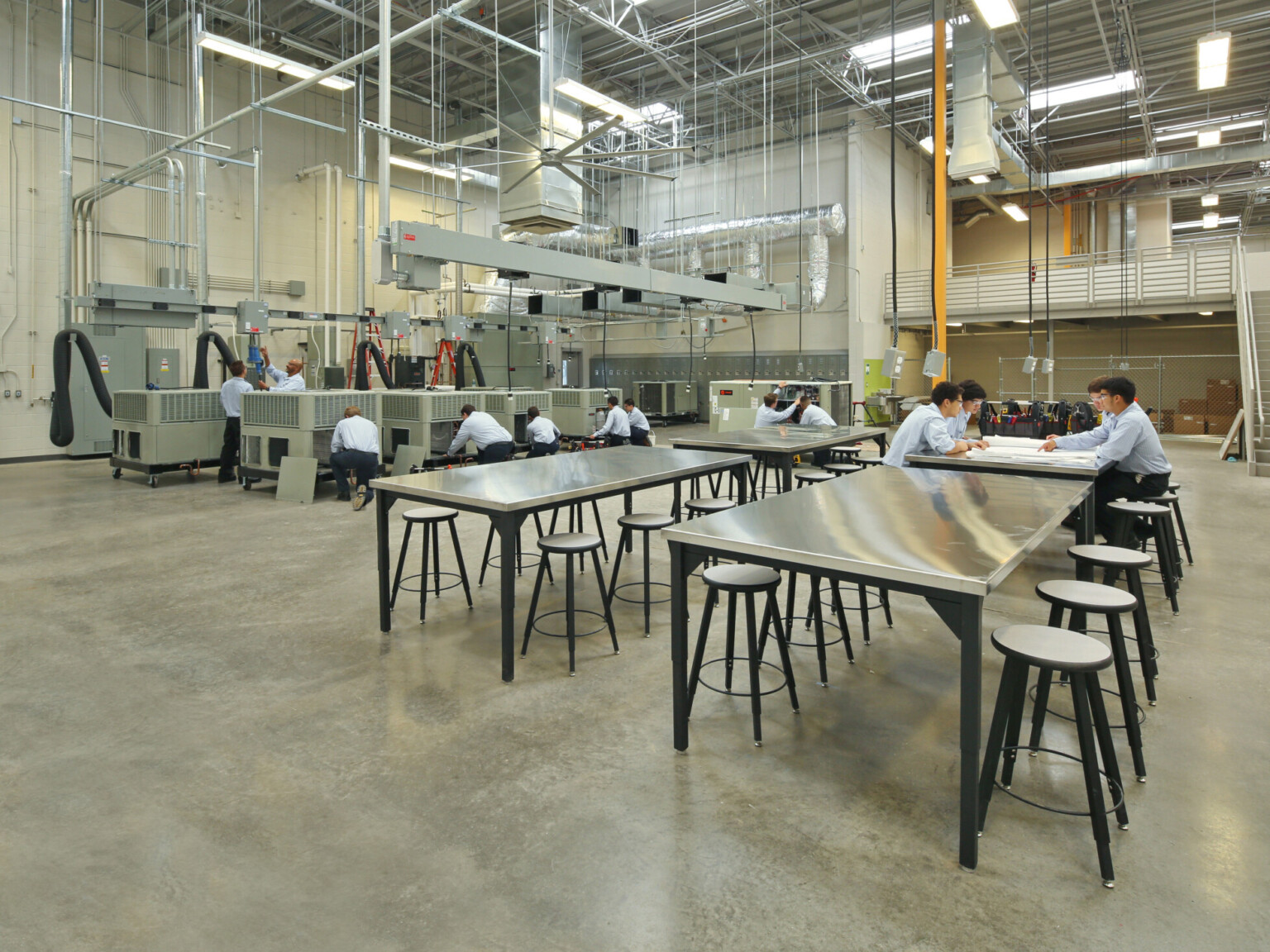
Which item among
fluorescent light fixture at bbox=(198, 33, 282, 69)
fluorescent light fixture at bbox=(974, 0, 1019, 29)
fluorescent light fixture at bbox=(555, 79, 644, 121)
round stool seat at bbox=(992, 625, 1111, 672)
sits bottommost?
round stool seat at bbox=(992, 625, 1111, 672)

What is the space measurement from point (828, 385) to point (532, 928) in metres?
10.8

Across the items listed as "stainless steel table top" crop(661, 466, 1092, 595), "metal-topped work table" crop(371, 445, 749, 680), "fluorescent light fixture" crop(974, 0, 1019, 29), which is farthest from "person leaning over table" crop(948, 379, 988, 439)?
"fluorescent light fixture" crop(974, 0, 1019, 29)

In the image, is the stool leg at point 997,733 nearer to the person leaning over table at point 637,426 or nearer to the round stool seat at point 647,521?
the round stool seat at point 647,521

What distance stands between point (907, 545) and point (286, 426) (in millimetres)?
7132

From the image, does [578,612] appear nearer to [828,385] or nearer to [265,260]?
[828,385]

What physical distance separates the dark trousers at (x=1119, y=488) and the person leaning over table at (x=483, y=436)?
16.6 ft

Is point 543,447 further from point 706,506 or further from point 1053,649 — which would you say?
point 1053,649

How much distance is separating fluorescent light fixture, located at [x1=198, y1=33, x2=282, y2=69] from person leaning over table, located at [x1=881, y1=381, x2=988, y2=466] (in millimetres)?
7958

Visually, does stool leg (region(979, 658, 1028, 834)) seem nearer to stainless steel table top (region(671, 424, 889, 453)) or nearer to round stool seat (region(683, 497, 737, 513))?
round stool seat (region(683, 497, 737, 513))

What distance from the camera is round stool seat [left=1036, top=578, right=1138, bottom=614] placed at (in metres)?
2.40

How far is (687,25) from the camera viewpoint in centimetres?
1063

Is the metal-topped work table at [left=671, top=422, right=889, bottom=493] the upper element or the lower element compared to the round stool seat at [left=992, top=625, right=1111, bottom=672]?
upper

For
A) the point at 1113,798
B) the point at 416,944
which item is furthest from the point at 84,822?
the point at 1113,798

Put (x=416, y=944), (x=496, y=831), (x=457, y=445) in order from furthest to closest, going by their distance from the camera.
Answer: (x=457, y=445)
(x=496, y=831)
(x=416, y=944)
